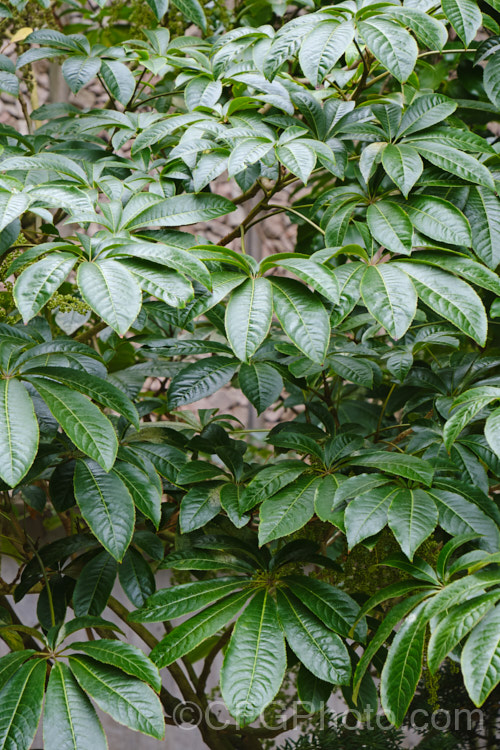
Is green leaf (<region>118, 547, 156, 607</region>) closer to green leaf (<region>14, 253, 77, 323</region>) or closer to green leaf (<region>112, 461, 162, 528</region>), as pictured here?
green leaf (<region>112, 461, 162, 528</region>)

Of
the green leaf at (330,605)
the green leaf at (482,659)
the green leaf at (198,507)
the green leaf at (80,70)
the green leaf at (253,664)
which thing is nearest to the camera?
the green leaf at (482,659)

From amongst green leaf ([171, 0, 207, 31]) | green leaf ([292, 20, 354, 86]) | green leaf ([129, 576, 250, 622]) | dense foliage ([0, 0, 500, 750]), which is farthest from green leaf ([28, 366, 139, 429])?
green leaf ([171, 0, 207, 31])

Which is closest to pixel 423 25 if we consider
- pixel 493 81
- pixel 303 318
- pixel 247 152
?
pixel 493 81

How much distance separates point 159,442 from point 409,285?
0.47 meters

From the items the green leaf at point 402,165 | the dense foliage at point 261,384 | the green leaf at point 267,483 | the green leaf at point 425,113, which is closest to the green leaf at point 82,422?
the dense foliage at point 261,384

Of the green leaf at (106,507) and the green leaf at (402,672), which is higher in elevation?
the green leaf at (106,507)

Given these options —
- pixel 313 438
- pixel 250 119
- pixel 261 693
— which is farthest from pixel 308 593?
pixel 250 119

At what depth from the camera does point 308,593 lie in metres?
0.89

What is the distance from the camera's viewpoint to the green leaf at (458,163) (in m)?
0.89

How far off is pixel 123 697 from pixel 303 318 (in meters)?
0.45

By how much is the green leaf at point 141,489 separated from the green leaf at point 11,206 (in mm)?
333

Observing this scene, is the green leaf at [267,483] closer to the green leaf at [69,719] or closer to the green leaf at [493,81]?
the green leaf at [69,719]

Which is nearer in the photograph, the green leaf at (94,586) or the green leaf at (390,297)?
the green leaf at (390,297)

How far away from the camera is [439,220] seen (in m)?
0.90
